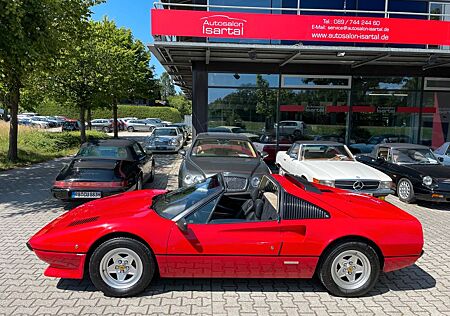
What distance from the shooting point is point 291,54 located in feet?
35.8

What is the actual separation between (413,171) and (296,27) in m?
5.00

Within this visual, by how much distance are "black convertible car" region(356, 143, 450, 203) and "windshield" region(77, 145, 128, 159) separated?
6.51m

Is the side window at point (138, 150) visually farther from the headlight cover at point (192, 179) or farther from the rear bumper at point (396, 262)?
the rear bumper at point (396, 262)

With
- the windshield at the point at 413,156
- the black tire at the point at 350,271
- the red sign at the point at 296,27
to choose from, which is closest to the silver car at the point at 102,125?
the red sign at the point at 296,27

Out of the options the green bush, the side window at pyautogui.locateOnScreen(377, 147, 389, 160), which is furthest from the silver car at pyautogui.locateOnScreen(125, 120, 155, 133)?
the side window at pyautogui.locateOnScreen(377, 147, 389, 160)

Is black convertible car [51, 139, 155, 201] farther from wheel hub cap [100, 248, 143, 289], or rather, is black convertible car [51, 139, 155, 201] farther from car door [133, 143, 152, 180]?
wheel hub cap [100, 248, 143, 289]

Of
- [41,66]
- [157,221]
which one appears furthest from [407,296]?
[41,66]

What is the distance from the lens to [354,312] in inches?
131

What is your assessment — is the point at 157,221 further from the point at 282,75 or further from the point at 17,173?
the point at 282,75

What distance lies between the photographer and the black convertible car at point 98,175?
20.2 ft

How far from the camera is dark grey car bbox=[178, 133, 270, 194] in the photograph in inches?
233

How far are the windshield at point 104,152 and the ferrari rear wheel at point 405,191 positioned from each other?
6.51 meters

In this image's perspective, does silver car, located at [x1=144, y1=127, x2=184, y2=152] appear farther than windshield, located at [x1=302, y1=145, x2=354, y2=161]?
Yes

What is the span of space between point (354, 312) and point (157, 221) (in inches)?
86.3
